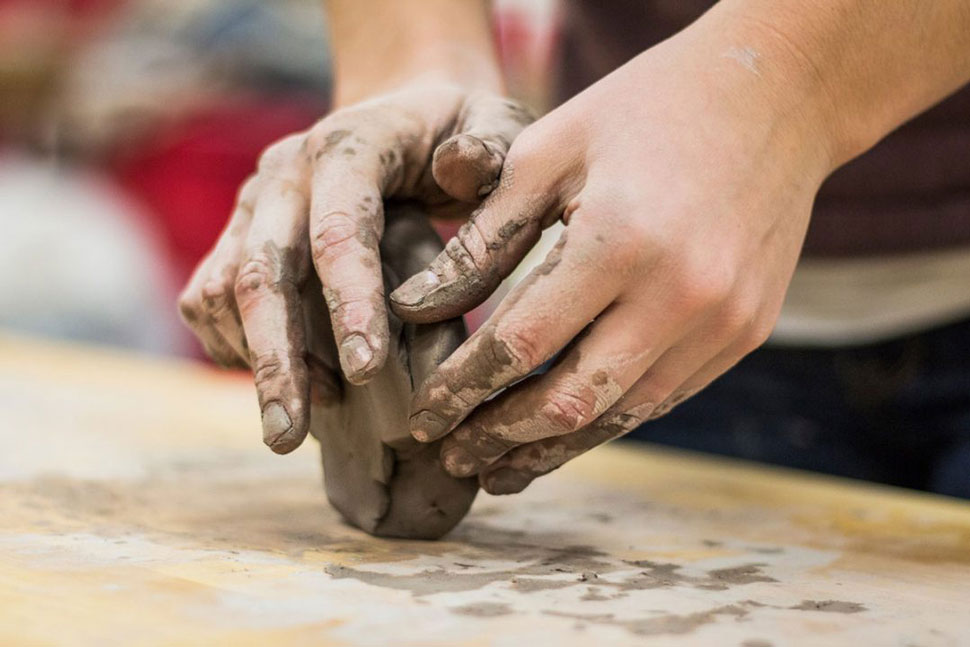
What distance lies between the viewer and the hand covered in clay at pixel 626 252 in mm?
832

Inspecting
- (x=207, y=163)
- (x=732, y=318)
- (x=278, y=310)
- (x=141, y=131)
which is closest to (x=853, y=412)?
(x=732, y=318)

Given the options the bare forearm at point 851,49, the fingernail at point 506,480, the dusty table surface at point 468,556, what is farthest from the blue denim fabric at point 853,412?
the fingernail at point 506,480

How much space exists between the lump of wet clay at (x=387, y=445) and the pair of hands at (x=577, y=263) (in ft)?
0.15

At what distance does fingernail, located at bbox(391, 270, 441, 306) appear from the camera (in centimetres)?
90

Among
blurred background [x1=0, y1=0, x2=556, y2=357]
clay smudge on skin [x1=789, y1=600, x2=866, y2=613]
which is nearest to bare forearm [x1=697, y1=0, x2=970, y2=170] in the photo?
clay smudge on skin [x1=789, y1=600, x2=866, y2=613]

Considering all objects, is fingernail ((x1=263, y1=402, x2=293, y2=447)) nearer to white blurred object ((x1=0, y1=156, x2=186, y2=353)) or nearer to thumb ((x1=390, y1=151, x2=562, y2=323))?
thumb ((x1=390, y1=151, x2=562, y2=323))

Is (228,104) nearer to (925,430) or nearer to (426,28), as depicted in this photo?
(426,28)

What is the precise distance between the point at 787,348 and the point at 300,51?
92.2 inches

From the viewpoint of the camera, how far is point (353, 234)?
36.9 inches

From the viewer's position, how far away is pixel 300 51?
336cm

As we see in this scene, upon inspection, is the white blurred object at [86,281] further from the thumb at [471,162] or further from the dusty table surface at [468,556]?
the thumb at [471,162]

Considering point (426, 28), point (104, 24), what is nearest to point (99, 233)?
point (104, 24)

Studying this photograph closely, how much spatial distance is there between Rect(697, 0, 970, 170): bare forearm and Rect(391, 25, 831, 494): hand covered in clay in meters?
0.02

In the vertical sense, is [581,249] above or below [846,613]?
above
